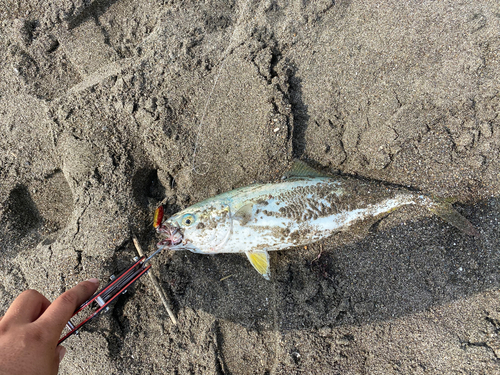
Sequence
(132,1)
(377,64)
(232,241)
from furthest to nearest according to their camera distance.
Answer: (132,1) < (377,64) < (232,241)

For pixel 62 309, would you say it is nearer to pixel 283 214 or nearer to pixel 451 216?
pixel 283 214

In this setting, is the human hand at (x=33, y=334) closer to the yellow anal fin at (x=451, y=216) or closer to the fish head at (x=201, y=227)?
the fish head at (x=201, y=227)

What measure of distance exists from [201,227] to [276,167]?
0.98 m

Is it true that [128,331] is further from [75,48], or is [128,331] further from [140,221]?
[75,48]

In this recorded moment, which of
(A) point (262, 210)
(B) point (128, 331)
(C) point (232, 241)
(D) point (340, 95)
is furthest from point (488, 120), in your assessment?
(B) point (128, 331)

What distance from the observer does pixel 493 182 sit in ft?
9.14

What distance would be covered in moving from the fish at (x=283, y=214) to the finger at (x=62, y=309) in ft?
2.65

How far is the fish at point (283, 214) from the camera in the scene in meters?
2.63

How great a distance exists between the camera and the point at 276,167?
2.87 metres

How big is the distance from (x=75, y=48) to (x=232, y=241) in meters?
2.74

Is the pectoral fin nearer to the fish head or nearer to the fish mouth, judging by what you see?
the fish head

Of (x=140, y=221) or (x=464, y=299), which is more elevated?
(x=140, y=221)

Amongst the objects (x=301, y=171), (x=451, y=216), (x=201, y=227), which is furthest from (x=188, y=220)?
(x=451, y=216)

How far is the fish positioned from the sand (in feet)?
0.63
